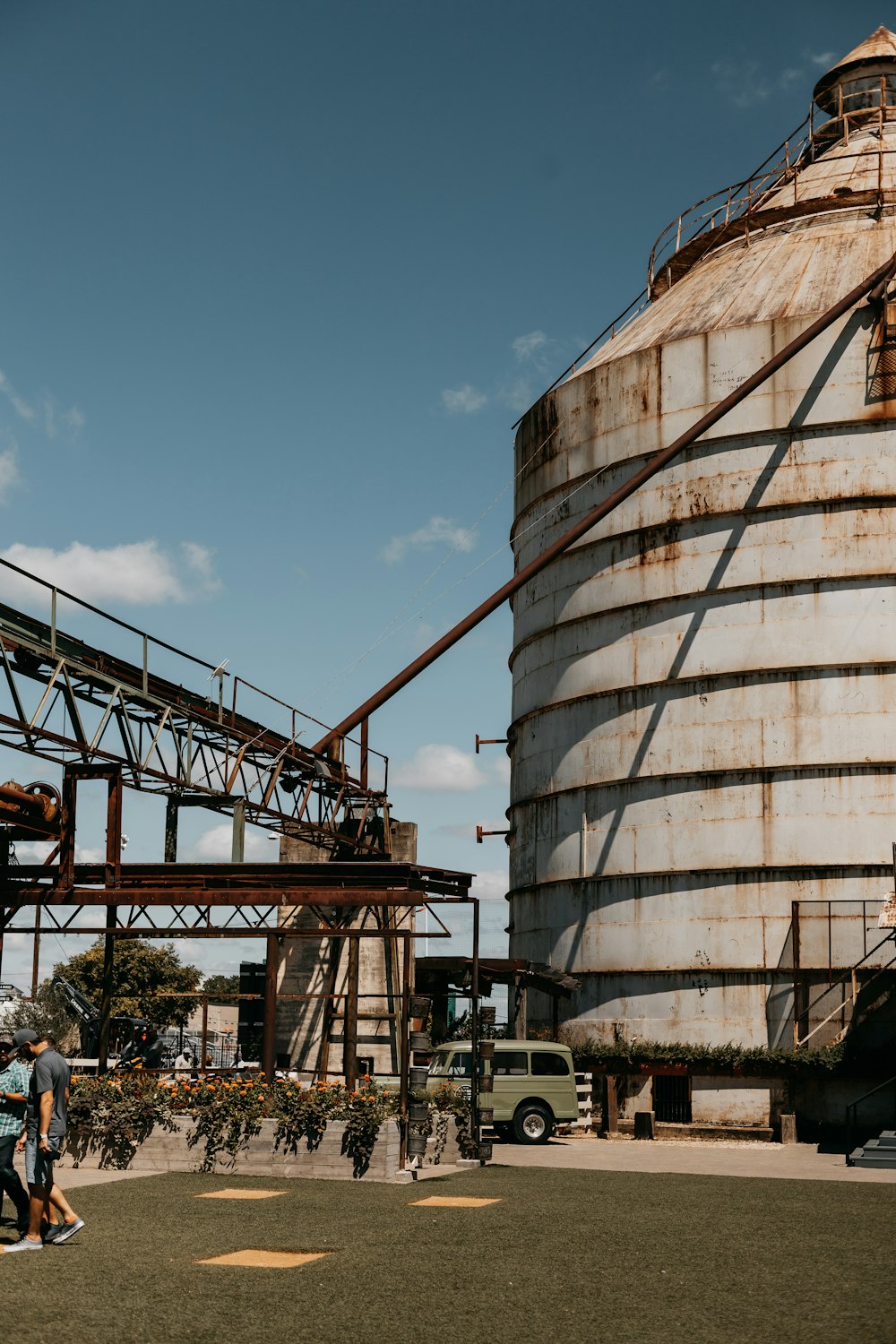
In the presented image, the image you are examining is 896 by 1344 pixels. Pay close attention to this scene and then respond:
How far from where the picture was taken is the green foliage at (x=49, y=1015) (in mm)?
66438

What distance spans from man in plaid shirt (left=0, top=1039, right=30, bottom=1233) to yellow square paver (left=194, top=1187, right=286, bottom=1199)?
4305 mm

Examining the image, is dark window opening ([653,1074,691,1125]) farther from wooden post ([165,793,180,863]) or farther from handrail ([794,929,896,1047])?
wooden post ([165,793,180,863])

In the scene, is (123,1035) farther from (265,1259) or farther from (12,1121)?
(265,1259)

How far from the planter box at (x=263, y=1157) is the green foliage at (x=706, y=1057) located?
1354 centimetres

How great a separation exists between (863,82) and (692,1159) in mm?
34795

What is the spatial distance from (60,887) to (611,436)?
755 inches

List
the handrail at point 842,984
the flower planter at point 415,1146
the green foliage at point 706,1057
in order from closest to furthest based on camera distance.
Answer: the flower planter at point 415,1146 → the green foliage at point 706,1057 → the handrail at point 842,984

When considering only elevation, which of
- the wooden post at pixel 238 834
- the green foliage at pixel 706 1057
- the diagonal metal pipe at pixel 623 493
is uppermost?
the diagonal metal pipe at pixel 623 493

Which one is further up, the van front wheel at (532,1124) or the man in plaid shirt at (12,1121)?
the man in plaid shirt at (12,1121)

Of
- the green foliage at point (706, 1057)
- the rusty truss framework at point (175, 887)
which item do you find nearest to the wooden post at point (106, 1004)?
the rusty truss framework at point (175, 887)

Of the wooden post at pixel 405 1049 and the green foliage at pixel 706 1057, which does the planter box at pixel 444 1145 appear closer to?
the wooden post at pixel 405 1049

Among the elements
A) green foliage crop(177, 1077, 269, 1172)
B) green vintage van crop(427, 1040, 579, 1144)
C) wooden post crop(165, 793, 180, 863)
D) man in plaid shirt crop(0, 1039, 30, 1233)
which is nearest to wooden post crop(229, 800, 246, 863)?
wooden post crop(165, 793, 180, 863)

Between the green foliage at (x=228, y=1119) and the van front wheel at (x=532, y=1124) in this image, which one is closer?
the green foliage at (x=228, y=1119)

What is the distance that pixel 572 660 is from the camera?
38281 millimetres
